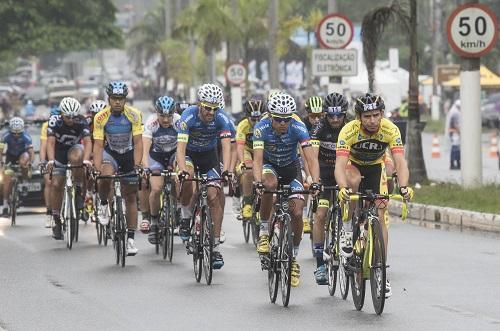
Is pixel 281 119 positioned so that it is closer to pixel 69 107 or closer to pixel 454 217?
pixel 69 107

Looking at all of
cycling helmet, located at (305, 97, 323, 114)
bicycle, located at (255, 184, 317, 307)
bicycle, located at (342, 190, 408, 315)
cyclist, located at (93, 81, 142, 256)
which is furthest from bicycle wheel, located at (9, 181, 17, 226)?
bicycle, located at (342, 190, 408, 315)

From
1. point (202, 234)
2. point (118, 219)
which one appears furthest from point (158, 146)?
point (202, 234)

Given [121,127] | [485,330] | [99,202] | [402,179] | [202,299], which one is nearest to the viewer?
[485,330]

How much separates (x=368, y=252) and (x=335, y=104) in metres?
3.99

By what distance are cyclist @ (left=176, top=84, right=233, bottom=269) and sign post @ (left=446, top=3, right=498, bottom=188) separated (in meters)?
7.67

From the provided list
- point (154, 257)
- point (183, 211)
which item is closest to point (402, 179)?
point (183, 211)

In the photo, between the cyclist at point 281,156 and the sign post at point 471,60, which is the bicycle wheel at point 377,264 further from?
the sign post at point 471,60

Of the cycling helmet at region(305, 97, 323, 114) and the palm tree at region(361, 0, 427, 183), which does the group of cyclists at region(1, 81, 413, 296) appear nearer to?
the cycling helmet at region(305, 97, 323, 114)

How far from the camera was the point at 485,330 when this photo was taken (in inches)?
476

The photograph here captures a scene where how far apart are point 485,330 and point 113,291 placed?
4448 mm

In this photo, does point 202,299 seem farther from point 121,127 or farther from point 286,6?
point 286,6

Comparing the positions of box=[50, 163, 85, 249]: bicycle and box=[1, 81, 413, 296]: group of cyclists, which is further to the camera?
box=[50, 163, 85, 249]: bicycle

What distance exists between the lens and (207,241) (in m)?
15.9

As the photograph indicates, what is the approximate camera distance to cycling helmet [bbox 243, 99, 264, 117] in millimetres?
20516
